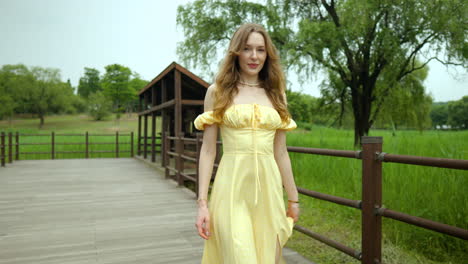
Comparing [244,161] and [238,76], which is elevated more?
[238,76]

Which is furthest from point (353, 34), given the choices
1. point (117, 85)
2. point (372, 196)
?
point (117, 85)

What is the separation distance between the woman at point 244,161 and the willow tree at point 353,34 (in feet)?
32.5

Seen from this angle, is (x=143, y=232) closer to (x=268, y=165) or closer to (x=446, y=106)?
(x=268, y=165)

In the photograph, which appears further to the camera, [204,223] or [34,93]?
[34,93]

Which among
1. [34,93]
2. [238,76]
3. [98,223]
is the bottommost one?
[98,223]

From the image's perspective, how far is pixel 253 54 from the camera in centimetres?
155

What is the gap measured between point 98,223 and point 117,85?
183ft

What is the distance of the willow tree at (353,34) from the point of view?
1066cm

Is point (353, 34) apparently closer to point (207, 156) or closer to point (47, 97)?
point (207, 156)

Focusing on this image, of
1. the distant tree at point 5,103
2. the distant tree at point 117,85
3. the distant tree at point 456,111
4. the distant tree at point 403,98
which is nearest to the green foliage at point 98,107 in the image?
the distant tree at point 117,85

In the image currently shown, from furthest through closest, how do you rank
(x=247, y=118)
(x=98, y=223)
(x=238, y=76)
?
(x=98, y=223) < (x=238, y=76) < (x=247, y=118)

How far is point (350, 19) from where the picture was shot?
35.0 ft

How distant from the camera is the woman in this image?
149cm

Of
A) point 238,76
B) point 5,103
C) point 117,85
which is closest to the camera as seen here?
point 238,76
